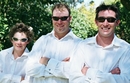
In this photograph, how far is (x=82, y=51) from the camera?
16.0 ft

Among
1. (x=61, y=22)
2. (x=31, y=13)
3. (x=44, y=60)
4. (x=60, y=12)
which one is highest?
(x=60, y=12)

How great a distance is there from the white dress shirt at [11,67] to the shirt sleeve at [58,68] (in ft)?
2.71

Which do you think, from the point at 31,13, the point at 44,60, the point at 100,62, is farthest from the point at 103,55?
the point at 31,13

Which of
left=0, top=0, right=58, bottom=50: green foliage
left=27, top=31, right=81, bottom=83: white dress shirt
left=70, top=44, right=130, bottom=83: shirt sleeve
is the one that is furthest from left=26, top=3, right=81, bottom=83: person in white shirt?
left=0, top=0, right=58, bottom=50: green foliage

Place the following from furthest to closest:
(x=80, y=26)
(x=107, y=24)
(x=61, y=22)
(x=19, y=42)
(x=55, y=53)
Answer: (x=80, y=26), (x=19, y=42), (x=55, y=53), (x=61, y=22), (x=107, y=24)

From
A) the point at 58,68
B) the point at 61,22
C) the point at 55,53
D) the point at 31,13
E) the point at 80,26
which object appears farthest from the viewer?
the point at 80,26

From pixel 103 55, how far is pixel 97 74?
0.32 metres

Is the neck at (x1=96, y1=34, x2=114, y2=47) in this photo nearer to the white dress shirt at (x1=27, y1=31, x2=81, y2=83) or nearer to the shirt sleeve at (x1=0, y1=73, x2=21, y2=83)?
the white dress shirt at (x1=27, y1=31, x2=81, y2=83)

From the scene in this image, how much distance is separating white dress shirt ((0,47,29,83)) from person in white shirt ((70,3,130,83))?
4.45ft

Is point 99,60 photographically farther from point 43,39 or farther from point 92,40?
point 43,39

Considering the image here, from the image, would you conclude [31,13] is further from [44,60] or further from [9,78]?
[44,60]

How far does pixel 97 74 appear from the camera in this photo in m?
4.55

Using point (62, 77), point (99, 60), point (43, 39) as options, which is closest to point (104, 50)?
point (99, 60)

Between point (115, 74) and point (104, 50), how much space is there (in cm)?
38
